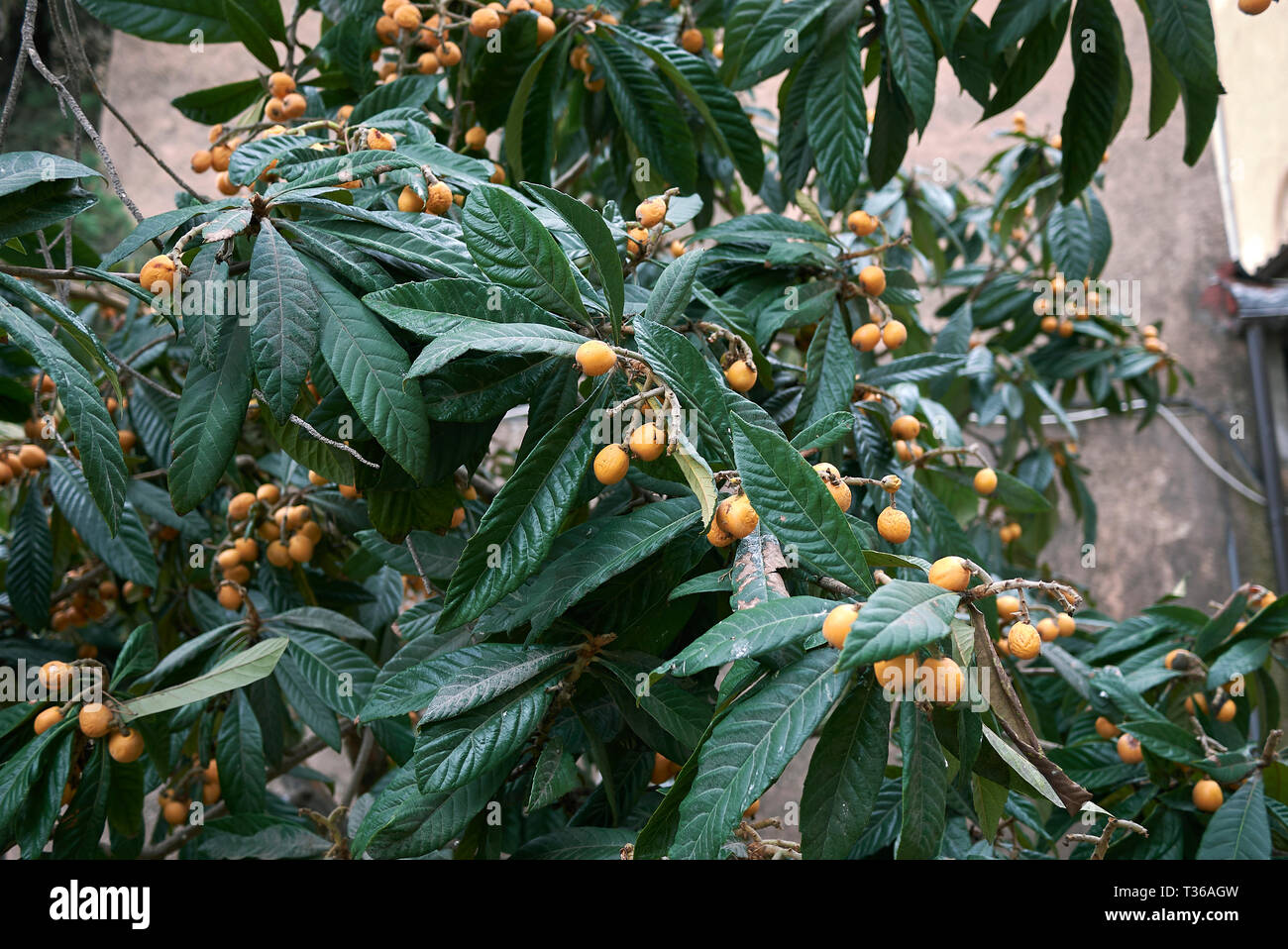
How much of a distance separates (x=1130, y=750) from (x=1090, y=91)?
921 millimetres

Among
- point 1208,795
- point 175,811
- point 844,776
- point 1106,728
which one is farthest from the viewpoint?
point 175,811

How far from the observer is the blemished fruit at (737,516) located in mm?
718

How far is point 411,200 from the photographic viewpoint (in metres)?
1.03

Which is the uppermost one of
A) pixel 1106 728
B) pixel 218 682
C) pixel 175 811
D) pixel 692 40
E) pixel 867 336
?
pixel 692 40

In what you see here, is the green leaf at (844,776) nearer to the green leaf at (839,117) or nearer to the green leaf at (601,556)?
the green leaf at (601,556)

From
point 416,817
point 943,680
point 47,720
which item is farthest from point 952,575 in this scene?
point 47,720

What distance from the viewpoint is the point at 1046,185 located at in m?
2.33

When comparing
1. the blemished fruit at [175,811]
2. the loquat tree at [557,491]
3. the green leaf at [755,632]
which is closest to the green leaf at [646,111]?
the loquat tree at [557,491]

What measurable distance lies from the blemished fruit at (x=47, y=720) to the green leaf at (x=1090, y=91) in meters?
1.47

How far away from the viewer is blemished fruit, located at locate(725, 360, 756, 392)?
3.21 ft

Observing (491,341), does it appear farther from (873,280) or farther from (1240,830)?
(1240,830)

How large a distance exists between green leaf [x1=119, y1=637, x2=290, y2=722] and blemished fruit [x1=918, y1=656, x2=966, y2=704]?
655mm

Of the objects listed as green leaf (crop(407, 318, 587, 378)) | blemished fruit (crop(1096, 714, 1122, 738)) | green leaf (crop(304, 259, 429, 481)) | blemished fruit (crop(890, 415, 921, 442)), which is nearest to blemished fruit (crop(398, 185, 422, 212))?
green leaf (crop(304, 259, 429, 481))
